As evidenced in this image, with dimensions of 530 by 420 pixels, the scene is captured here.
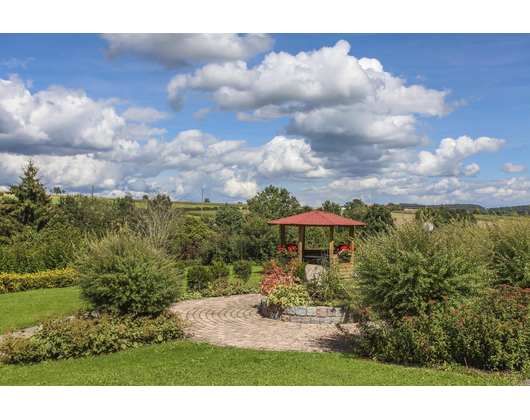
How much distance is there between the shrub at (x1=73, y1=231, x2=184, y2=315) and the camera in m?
7.79

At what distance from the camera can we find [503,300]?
640 cm

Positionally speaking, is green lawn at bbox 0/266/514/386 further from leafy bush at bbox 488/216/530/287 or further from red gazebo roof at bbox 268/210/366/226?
red gazebo roof at bbox 268/210/366/226

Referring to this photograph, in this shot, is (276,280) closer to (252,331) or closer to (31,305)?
(252,331)

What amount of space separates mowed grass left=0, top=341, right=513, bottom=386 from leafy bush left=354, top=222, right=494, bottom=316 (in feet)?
3.74

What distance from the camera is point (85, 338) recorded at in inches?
272

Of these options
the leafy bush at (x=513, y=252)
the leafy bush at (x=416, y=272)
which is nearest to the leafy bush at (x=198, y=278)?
the leafy bush at (x=416, y=272)

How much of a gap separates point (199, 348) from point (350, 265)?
8.76 m

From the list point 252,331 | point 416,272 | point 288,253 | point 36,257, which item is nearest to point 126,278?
point 252,331

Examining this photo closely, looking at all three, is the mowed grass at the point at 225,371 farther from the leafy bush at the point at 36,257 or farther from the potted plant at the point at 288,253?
the potted plant at the point at 288,253

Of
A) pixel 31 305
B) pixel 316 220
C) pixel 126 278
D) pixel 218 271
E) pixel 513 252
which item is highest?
pixel 316 220

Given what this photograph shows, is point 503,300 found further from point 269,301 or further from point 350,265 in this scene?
point 350,265

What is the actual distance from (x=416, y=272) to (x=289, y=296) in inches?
156

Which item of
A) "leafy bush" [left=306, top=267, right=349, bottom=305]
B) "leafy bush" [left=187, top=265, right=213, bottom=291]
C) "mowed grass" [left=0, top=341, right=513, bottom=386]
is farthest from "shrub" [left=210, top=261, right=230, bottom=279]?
"mowed grass" [left=0, top=341, right=513, bottom=386]
